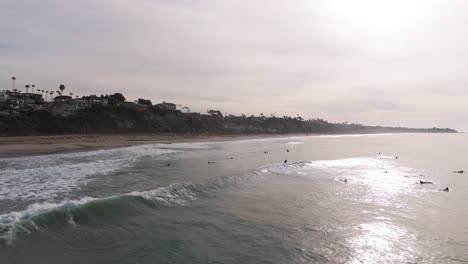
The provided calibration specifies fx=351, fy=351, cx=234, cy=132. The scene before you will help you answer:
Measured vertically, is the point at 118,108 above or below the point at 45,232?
above

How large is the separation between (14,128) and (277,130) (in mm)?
120149

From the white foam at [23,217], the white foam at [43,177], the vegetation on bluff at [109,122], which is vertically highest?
the vegetation on bluff at [109,122]

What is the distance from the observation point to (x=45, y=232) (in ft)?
38.8

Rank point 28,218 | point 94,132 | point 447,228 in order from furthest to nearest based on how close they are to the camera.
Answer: point 94,132, point 447,228, point 28,218

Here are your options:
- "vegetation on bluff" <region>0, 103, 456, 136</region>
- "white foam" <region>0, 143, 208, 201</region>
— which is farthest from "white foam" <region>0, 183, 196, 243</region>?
"vegetation on bluff" <region>0, 103, 456, 136</region>

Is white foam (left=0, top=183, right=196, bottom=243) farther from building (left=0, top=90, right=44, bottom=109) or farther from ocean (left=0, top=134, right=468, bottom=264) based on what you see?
building (left=0, top=90, right=44, bottom=109)

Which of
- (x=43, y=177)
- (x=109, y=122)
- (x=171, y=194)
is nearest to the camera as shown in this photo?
(x=171, y=194)

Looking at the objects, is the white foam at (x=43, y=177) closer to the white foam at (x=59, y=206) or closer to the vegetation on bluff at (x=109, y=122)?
the white foam at (x=59, y=206)

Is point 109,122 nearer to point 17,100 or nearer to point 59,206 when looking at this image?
point 17,100

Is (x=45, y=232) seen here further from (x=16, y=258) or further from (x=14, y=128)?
(x=14, y=128)

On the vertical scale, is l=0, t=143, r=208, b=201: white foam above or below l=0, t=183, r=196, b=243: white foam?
below

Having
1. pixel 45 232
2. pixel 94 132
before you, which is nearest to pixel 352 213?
pixel 45 232

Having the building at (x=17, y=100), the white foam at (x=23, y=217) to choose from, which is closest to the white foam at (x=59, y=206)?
the white foam at (x=23, y=217)

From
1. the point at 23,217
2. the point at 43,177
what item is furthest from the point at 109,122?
the point at 23,217
